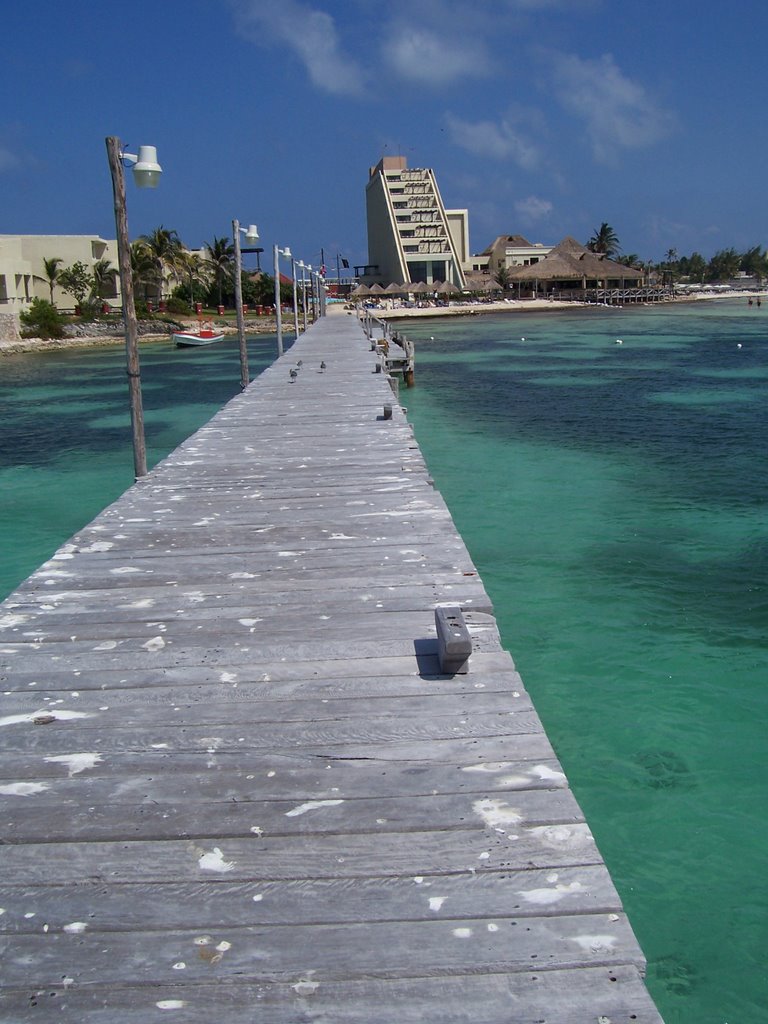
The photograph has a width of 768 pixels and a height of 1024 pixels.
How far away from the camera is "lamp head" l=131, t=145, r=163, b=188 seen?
9141 mm

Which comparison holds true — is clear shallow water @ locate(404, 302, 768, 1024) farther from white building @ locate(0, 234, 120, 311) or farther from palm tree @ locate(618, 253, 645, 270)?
palm tree @ locate(618, 253, 645, 270)

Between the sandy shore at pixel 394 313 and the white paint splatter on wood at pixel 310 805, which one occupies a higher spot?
the sandy shore at pixel 394 313

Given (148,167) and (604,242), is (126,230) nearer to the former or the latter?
(148,167)

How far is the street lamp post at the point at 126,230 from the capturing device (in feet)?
30.1

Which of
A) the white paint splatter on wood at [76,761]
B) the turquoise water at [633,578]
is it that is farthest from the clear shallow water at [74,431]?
the white paint splatter on wood at [76,761]

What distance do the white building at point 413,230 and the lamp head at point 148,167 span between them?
350 ft

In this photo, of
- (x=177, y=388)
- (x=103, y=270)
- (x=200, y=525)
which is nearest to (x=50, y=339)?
(x=103, y=270)

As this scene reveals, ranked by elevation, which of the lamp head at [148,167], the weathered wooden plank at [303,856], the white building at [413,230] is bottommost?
the weathered wooden plank at [303,856]

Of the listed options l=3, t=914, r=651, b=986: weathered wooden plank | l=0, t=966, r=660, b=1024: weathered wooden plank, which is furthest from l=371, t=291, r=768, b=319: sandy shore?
l=0, t=966, r=660, b=1024: weathered wooden plank

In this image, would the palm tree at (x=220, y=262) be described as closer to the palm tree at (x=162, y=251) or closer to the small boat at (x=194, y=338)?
the palm tree at (x=162, y=251)

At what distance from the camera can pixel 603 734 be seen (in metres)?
6.46

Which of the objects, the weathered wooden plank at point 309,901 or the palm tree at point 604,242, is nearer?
the weathered wooden plank at point 309,901

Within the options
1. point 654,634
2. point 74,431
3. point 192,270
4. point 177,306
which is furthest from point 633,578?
point 192,270

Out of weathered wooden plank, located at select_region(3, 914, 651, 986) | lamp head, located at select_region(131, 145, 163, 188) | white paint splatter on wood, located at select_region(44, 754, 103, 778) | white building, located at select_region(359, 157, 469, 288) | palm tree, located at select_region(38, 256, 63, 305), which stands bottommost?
weathered wooden plank, located at select_region(3, 914, 651, 986)
